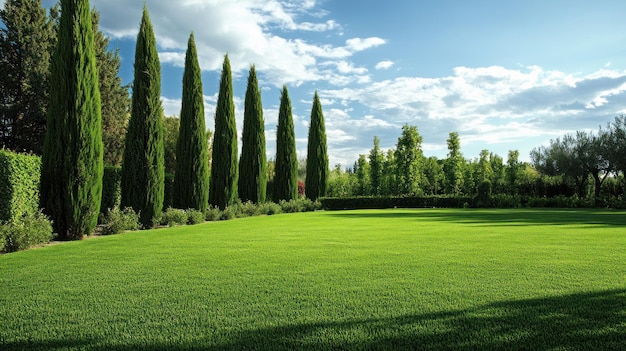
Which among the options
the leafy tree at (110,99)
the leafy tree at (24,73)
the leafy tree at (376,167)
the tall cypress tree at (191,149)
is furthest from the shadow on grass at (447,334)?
the leafy tree at (376,167)

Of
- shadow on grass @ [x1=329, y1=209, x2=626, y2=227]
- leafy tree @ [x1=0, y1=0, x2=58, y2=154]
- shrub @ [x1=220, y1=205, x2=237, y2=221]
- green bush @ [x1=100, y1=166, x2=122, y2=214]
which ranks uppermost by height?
leafy tree @ [x1=0, y1=0, x2=58, y2=154]

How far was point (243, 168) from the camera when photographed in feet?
81.1

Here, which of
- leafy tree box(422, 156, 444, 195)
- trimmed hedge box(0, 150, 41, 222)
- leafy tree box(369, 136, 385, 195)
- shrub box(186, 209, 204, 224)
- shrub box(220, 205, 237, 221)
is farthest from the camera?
leafy tree box(422, 156, 444, 195)

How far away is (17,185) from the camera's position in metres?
12.2

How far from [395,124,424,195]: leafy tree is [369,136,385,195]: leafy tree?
3.28 meters

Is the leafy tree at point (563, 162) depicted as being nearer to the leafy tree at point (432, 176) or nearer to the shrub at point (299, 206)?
the leafy tree at point (432, 176)

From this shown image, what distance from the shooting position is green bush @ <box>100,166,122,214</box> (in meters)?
17.3

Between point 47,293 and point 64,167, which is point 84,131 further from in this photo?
point 47,293

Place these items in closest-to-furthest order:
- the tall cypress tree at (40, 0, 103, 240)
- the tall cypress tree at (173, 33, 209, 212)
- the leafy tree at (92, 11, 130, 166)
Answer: the tall cypress tree at (40, 0, 103, 240) → the tall cypress tree at (173, 33, 209, 212) → the leafy tree at (92, 11, 130, 166)

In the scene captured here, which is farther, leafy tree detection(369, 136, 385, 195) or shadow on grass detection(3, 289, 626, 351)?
leafy tree detection(369, 136, 385, 195)

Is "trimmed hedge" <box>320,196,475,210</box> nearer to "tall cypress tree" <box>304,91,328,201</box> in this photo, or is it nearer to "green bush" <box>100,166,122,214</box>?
"tall cypress tree" <box>304,91,328,201</box>

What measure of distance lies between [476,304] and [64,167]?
11.3 m

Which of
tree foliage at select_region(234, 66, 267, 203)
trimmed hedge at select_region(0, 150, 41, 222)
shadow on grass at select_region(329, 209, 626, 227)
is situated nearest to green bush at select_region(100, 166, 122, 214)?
trimmed hedge at select_region(0, 150, 41, 222)

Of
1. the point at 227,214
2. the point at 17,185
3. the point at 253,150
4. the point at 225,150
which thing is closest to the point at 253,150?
the point at 253,150
